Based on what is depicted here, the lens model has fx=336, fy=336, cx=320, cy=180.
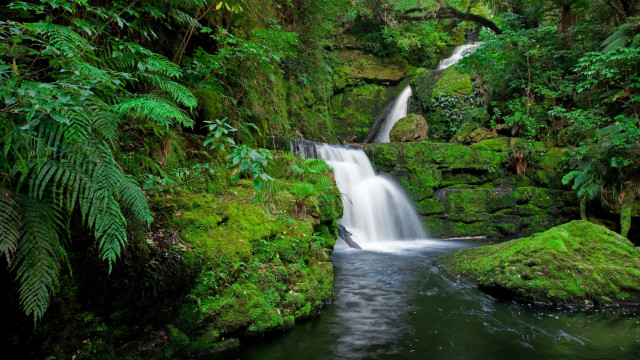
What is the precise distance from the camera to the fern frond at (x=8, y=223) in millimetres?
1853

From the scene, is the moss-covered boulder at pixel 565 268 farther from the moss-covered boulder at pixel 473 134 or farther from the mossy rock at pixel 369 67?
the mossy rock at pixel 369 67

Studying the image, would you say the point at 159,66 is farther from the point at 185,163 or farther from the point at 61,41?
the point at 185,163

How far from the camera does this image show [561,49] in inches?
479

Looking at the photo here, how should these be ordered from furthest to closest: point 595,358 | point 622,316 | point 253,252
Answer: point 622,316
point 253,252
point 595,358

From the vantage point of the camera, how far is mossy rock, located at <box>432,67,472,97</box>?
16.7m

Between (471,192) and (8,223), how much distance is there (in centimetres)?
1178

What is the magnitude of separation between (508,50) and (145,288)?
14.2m

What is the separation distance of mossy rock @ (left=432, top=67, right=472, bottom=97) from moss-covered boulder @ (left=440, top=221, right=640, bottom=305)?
1209 cm

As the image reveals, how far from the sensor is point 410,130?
14.2 metres

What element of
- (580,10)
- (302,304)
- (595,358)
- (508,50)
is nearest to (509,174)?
(508,50)

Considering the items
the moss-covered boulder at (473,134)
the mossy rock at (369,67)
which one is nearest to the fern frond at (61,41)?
the moss-covered boulder at (473,134)

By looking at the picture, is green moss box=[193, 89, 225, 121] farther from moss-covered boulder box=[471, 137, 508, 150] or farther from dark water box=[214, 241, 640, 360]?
moss-covered boulder box=[471, 137, 508, 150]

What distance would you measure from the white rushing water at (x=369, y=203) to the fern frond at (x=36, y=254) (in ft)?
25.9

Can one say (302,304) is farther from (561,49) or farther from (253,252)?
(561,49)
